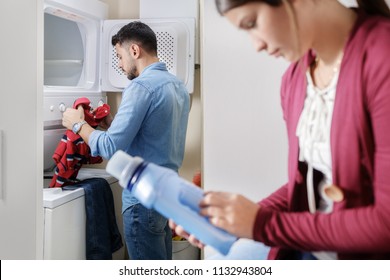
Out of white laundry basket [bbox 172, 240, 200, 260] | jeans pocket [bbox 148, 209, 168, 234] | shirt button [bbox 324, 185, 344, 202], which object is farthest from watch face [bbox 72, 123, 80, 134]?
shirt button [bbox 324, 185, 344, 202]

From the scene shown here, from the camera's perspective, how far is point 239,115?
0.85 meters

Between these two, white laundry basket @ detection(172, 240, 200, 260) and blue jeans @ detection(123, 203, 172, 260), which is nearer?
blue jeans @ detection(123, 203, 172, 260)

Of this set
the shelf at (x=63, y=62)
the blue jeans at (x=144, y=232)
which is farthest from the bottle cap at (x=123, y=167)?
the shelf at (x=63, y=62)

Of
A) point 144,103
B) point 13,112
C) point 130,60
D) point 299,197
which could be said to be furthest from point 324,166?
point 130,60

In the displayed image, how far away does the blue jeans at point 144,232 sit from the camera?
56.4 inches

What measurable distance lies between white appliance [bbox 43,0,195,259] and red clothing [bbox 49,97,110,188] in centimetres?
7

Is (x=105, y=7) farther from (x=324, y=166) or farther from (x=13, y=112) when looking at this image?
(x=324, y=166)

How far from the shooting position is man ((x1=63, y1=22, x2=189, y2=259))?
1.19 metres

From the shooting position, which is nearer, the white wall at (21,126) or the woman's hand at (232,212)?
the woman's hand at (232,212)

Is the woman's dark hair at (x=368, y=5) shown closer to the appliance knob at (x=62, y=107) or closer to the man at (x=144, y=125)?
the man at (x=144, y=125)

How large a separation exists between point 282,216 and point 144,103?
0.73 metres

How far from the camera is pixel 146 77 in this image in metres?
1.30

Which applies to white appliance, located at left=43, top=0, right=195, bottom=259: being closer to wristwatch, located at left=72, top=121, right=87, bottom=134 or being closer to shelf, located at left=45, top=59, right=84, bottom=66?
shelf, located at left=45, top=59, right=84, bottom=66

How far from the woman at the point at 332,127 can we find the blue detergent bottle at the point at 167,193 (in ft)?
0.09
